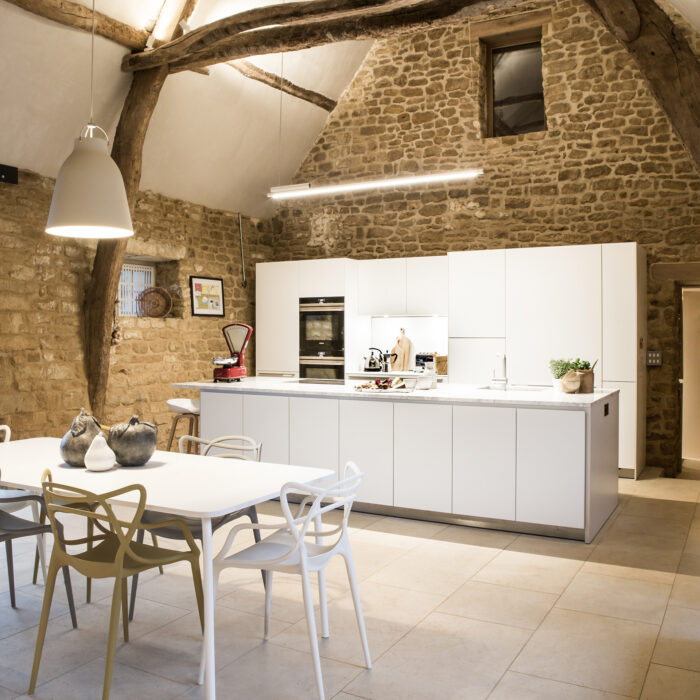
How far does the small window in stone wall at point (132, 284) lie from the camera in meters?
7.29

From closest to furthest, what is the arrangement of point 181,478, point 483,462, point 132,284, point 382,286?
point 181,478 → point 483,462 → point 132,284 → point 382,286

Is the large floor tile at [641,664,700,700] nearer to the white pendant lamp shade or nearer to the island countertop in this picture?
the island countertop

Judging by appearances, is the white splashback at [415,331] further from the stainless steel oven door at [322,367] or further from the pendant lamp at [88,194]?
the pendant lamp at [88,194]

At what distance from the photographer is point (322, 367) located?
26.7ft

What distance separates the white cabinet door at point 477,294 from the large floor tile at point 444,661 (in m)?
4.25

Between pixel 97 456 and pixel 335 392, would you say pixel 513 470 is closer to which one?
pixel 335 392

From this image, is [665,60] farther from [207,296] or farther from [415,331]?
[207,296]

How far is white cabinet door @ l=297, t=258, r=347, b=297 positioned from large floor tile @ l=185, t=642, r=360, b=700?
5468 millimetres

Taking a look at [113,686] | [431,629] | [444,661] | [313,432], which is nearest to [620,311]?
[313,432]

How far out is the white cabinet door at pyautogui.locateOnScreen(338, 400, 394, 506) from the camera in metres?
5.01

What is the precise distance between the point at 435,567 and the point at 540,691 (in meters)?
1.43

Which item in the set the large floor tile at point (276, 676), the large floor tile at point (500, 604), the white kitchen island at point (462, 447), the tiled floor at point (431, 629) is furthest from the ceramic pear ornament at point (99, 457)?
the white kitchen island at point (462, 447)

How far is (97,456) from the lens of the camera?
308 cm

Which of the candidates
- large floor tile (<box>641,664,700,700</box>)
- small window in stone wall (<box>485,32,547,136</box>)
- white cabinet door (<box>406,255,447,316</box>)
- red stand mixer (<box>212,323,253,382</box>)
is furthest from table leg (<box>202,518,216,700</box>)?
small window in stone wall (<box>485,32,547,136</box>)
